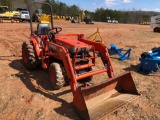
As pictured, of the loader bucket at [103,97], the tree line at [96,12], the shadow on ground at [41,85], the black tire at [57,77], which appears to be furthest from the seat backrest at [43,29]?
the tree line at [96,12]

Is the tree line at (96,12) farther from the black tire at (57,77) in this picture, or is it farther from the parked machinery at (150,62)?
the black tire at (57,77)

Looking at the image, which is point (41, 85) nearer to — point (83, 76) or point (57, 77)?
point (57, 77)

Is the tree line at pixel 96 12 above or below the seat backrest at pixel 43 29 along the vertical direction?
above

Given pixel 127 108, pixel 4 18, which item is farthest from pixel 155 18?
pixel 4 18

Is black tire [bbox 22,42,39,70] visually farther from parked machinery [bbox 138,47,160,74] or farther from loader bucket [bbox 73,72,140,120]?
parked machinery [bbox 138,47,160,74]

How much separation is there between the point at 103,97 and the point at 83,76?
2.28 feet

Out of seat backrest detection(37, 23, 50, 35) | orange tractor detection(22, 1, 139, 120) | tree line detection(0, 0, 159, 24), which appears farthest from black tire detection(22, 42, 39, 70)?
tree line detection(0, 0, 159, 24)

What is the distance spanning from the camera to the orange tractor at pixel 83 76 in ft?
13.7

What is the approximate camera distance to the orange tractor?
4184mm

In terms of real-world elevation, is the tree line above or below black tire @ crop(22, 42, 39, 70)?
above

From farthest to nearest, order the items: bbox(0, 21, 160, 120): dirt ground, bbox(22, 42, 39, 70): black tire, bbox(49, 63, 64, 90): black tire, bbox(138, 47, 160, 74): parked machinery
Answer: bbox(138, 47, 160, 74): parked machinery → bbox(22, 42, 39, 70): black tire → bbox(49, 63, 64, 90): black tire → bbox(0, 21, 160, 120): dirt ground

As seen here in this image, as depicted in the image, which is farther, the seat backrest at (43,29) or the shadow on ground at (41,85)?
the seat backrest at (43,29)

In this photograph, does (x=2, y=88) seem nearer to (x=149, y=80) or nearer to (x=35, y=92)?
(x=35, y=92)

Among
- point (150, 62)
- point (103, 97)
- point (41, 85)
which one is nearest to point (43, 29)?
point (41, 85)
